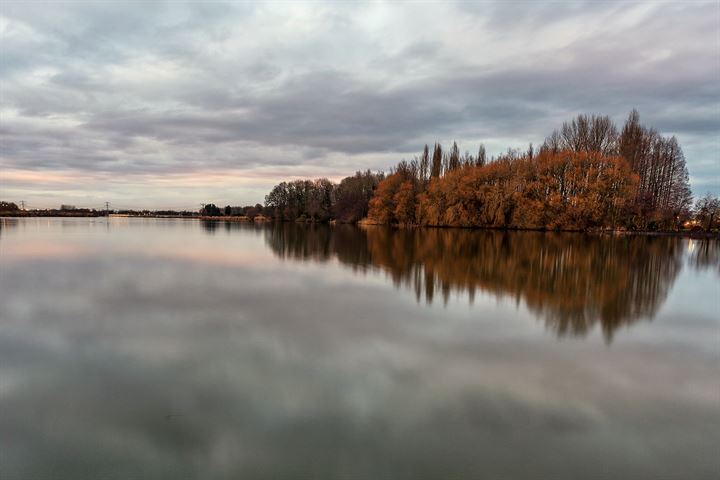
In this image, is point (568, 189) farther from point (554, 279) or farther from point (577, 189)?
point (554, 279)

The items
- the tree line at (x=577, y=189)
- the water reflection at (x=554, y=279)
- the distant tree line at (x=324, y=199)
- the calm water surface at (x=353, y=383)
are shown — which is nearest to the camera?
the calm water surface at (x=353, y=383)

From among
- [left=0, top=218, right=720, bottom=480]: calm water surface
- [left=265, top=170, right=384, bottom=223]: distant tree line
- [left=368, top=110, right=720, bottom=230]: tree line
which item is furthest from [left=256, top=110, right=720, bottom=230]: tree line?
[left=0, top=218, right=720, bottom=480]: calm water surface

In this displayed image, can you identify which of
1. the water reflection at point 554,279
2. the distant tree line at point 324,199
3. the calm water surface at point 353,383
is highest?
the distant tree line at point 324,199

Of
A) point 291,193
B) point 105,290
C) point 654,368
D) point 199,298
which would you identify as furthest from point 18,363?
point 291,193

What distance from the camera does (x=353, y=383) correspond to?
4719 mm

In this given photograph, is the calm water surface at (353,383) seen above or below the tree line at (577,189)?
below

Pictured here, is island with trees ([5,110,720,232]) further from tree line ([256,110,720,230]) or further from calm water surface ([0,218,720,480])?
calm water surface ([0,218,720,480])

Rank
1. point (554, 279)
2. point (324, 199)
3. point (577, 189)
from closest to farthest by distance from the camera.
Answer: point (554, 279) → point (577, 189) → point (324, 199)

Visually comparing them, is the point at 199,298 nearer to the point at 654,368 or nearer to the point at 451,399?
the point at 451,399

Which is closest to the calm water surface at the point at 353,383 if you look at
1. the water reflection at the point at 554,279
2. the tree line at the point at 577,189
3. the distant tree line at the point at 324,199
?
the water reflection at the point at 554,279

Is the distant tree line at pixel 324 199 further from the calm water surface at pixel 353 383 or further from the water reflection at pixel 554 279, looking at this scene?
the calm water surface at pixel 353 383

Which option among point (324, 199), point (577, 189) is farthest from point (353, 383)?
point (324, 199)

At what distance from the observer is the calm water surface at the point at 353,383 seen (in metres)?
3.33

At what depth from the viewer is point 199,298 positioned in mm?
9188
